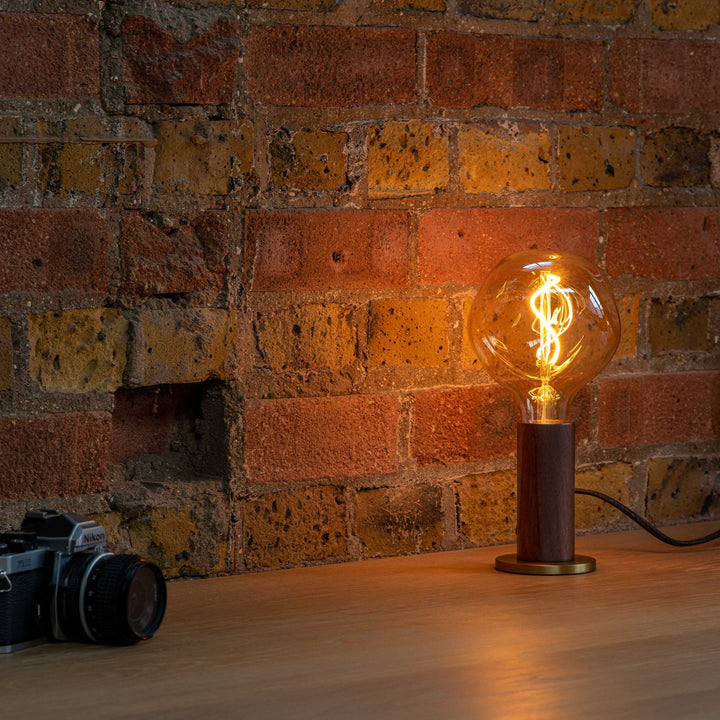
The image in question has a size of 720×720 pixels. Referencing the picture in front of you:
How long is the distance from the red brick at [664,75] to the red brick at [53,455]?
84cm

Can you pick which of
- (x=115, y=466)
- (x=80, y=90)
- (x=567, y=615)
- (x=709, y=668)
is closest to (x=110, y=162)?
(x=80, y=90)

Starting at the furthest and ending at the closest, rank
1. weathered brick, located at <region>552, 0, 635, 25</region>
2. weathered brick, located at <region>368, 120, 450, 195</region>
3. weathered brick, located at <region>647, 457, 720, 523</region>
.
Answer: weathered brick, located at <region>647, 457, 720, 523</region> < weathered brick, located at <region>552, 0, 635, 25</region> < weathered brick, located at <region>368, 120, 450, 195</region>

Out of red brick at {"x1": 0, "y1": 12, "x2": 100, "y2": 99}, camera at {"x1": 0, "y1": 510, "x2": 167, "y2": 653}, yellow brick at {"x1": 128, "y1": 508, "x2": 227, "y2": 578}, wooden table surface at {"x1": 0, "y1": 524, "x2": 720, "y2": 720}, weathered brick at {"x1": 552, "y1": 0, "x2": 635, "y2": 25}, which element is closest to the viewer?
wooden table surface at {"x1": 0, "y1": 524, "x2": 720, "y2": 720}

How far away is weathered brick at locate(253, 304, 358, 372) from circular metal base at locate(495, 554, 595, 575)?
312mm

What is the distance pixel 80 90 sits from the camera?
132 centimetres

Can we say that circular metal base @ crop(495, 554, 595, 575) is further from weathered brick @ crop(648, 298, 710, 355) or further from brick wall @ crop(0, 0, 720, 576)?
weathered brick @ crop(648, 298, 710, 355)

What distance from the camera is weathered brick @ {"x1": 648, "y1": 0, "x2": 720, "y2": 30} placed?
5.54 ft

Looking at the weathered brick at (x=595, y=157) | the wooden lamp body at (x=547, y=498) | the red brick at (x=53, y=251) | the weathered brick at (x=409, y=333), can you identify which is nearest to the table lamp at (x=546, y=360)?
the wooden lamp body at (x=547, y=498)

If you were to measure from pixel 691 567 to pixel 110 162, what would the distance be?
828 millimetres

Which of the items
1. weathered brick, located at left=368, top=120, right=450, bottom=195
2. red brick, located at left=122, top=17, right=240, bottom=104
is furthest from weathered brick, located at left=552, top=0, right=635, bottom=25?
red brick, located at left=122, top=17, right=240, bottom=104

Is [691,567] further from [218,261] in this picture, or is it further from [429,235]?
[218,261]

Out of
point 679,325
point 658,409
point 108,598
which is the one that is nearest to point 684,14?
point 679,325

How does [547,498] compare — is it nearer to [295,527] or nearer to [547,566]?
[547,566]

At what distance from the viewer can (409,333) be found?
5.03ft
